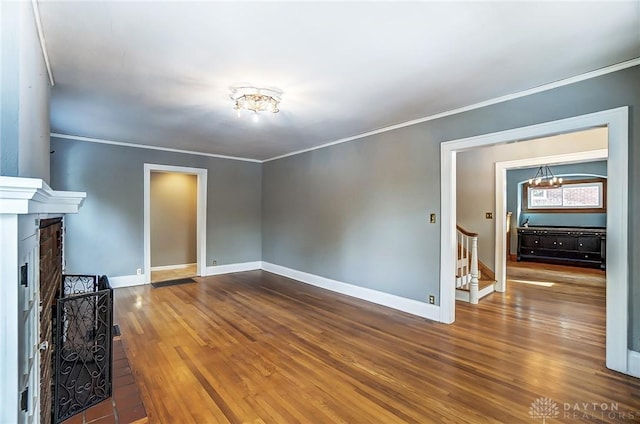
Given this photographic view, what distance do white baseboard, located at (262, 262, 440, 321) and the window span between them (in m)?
6.86

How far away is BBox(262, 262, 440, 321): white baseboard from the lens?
12.3ft

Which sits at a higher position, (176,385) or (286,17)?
(286,17)

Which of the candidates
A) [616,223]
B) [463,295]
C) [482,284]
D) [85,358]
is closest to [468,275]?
[482,284]

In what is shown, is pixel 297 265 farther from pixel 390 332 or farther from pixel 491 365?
pixel 491 365

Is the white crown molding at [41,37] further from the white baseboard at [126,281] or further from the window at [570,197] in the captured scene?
the window at [570,197]

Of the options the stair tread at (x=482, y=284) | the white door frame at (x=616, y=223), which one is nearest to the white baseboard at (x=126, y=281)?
the stair tread at (x=482, y=284)

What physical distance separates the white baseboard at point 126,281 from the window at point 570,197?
32.2 ft

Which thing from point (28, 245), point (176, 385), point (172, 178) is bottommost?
point (176, 385)

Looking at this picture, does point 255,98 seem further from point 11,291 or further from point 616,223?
point 616,223

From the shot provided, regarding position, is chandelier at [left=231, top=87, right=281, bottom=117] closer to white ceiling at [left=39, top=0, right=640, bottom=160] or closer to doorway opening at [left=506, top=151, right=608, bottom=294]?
white ceiling at [left=39, top=0, right=640, bottom=160]

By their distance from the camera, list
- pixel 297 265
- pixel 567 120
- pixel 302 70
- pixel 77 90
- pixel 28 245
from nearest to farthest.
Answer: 1. pixel 28 245
2. pixel 302 70
3. pixel 567 120
4. pixel 77 90
5. pixel 297 265

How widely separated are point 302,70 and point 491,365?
2.98 meters

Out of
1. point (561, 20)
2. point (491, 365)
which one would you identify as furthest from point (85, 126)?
point (491, 365)

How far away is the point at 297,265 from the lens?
5.84 m
